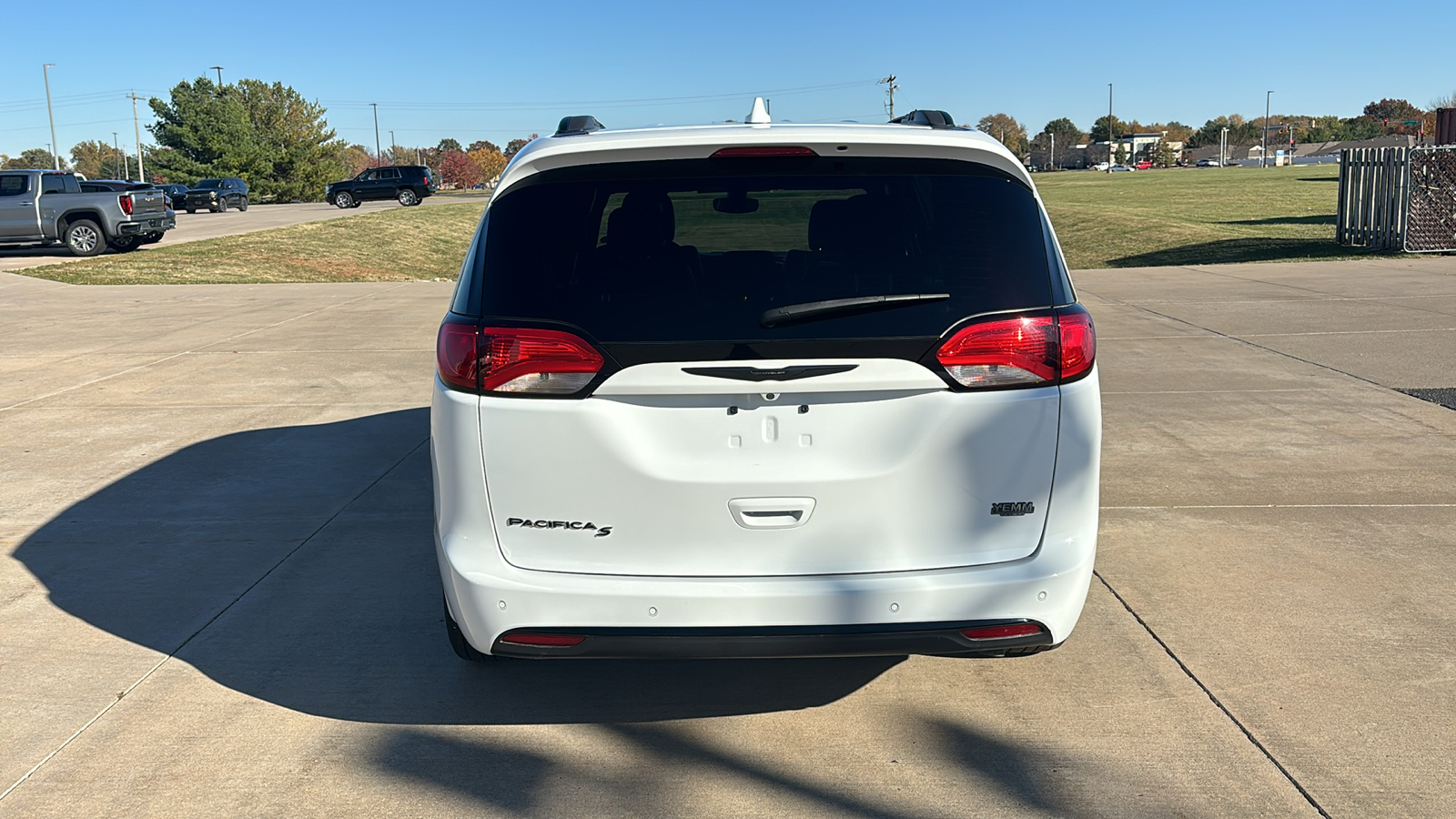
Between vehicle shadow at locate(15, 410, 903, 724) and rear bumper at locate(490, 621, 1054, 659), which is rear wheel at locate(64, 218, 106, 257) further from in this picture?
rear bumper at locate(490, 621, 1054, 659)

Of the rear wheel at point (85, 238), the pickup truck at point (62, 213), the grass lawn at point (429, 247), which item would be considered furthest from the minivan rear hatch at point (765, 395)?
the rear wheel at point (85, 238)

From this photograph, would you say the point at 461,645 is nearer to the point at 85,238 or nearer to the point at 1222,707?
the point at 1222,707

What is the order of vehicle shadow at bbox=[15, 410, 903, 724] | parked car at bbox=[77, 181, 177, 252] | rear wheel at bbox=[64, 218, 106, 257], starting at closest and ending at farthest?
1. vehicle shadow at bbox=[15, 410, 903, 724]
2. rear wheel at bbox=[64, 218, 106, 257]
3. parked car at bbox=[77, 181, 177, 252]

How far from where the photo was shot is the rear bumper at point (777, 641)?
319 cm

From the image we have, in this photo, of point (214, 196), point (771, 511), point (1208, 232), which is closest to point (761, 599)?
point (771, 511)

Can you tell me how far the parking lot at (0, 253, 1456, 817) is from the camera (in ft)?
11.0

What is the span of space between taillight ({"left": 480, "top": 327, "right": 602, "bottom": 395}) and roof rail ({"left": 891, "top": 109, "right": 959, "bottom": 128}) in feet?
4.59

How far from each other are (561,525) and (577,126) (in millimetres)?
1461

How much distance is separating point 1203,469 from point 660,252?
4403mm

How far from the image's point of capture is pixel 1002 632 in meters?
3.28

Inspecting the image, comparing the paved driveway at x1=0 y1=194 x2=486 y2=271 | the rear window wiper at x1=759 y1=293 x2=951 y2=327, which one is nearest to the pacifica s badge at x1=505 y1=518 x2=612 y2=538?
the rear window wiper at x1=759 y1=293 x2=951 y2=327

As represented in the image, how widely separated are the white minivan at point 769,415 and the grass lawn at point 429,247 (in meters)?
19.6

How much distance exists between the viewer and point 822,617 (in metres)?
3.18

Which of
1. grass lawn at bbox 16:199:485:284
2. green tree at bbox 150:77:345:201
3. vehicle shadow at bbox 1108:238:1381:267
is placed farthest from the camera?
green tree at bbox 150:77:345:201
